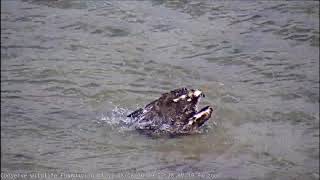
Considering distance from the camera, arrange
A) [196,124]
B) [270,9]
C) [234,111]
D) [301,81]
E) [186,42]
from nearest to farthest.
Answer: [196,124] < [234,111] < [301,81] < [186,42] < [270,9]

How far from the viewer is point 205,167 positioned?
4.25 meters

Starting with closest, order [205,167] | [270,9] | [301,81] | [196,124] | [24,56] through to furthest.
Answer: [205,167] < [196,124] < [301,81] < [24,56] < [270,9]

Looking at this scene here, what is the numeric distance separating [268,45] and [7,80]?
2.71 meters

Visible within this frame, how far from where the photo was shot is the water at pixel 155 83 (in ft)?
14.2

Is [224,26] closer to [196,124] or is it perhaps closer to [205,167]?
[196,124]

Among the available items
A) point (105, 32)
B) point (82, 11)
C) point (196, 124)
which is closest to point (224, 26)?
point (105, 32)

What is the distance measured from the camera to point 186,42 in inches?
263

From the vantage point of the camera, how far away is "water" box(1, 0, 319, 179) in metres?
4.33

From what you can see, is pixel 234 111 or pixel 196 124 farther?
pixel 234 111

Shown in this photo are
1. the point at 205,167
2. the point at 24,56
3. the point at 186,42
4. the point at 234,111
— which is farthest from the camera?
the point at 186,42

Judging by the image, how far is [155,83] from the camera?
5652 mm

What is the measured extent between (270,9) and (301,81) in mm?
2089

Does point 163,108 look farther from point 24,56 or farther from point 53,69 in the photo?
point 24,56

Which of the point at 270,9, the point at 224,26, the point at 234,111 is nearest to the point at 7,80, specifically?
the point at 234,111
